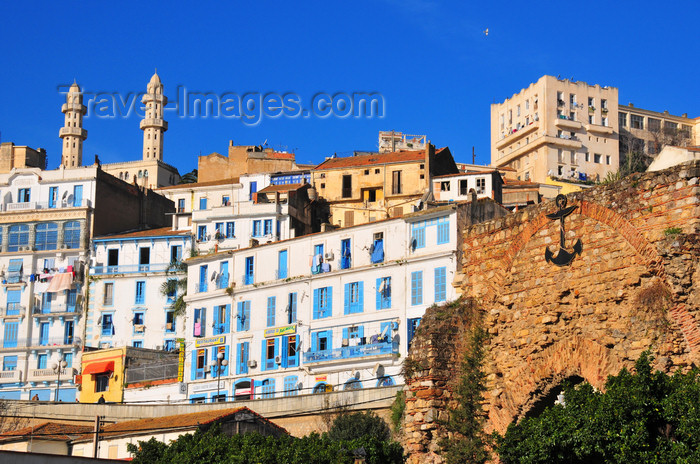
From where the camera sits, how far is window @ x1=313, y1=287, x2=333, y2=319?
142ft

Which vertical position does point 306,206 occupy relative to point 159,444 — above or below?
above

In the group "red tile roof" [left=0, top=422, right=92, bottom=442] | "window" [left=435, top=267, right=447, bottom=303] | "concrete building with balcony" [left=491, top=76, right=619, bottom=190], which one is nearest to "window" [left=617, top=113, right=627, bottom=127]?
"concrete building with balcony" [left=491, top=76, right=619, bottom=190]

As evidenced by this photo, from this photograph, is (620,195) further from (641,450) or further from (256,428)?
(256,428)

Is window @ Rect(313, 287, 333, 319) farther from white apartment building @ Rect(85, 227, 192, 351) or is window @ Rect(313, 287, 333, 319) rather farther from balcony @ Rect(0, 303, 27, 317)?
balcony @ Rect(0, 303, 27, 317)

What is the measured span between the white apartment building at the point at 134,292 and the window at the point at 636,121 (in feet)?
183

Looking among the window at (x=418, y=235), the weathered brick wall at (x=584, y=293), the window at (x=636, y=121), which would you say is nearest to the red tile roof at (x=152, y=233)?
the window at (x=418, y=235)

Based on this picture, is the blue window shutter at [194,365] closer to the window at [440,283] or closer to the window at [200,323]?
the window at [200,323]

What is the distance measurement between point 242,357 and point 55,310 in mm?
16691

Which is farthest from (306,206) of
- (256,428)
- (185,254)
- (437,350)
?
(437,350)

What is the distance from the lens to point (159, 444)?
19.6m

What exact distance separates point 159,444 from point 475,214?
2353 cm

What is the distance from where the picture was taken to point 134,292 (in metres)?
54.8

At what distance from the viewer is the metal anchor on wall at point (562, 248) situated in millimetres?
12641

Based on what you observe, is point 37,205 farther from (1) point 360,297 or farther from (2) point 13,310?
(1) point 360,297
